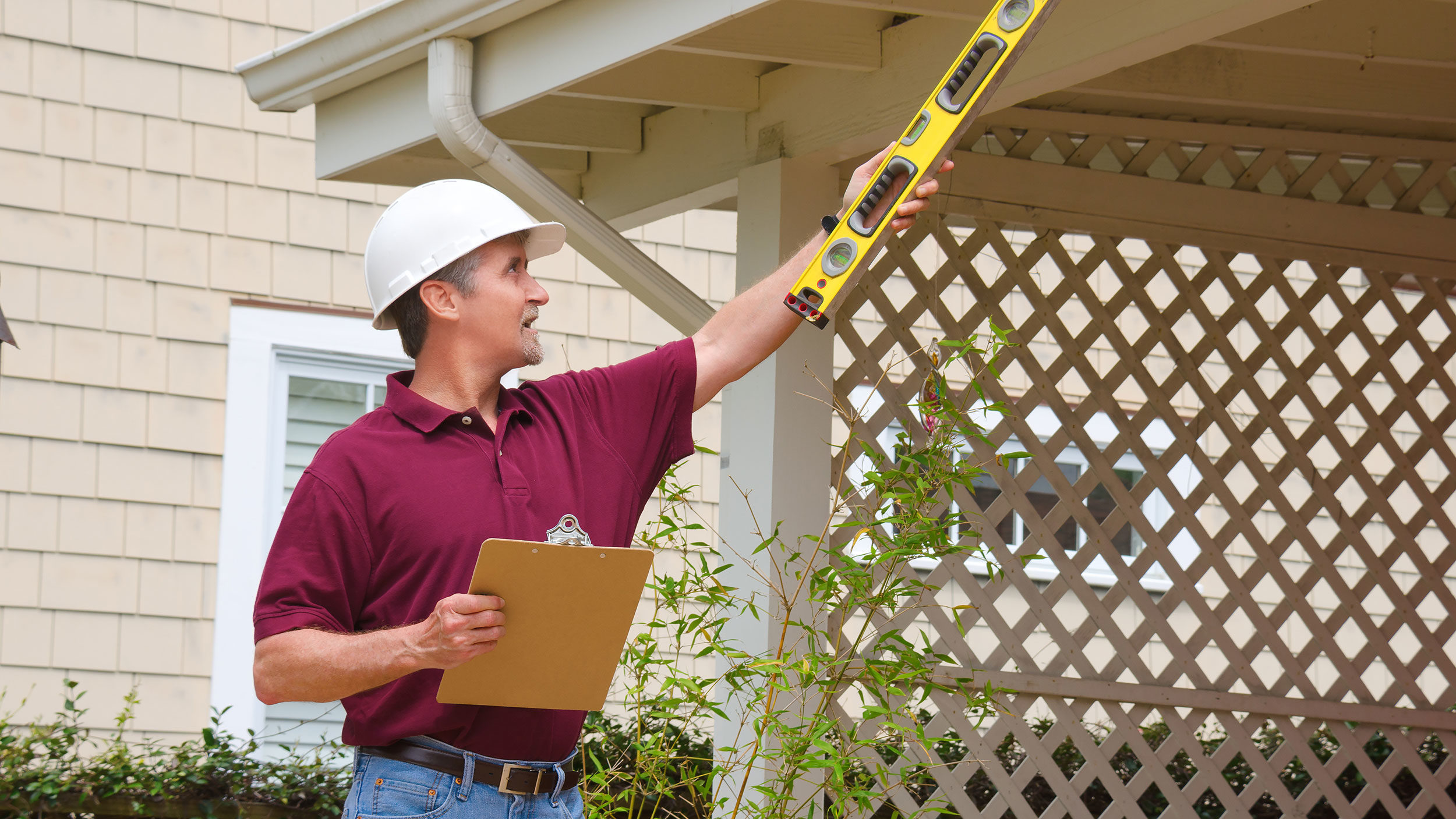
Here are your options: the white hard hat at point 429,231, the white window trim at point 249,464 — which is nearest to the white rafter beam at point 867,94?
the white hard hat at point 429,231

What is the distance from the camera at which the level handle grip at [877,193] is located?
1.72m

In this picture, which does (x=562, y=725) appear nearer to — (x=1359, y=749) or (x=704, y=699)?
(x=704, y=699)

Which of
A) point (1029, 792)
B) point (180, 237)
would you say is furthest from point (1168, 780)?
point (180, 237)

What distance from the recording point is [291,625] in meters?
1.53

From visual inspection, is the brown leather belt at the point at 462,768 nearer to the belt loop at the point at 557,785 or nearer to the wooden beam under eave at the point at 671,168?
the belt loop at the point at 557,785

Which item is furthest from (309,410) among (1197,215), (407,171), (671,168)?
(1197,215)

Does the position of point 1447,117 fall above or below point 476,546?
above

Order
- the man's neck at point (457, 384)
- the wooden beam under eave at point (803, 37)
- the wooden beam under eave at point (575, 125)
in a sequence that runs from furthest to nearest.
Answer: the wooden beam under eave at point (575, 125), the wooden beam under eave at point (803, 37), the man's neck at point (457, 384)

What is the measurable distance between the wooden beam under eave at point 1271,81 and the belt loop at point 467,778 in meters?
1.96

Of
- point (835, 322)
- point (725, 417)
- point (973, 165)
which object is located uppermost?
point (973, 165)

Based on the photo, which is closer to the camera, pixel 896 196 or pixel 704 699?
pixel 896 196

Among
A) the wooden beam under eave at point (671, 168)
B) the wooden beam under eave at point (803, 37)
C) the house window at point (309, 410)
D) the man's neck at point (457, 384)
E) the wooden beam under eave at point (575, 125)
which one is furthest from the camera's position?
the house window at point (309, 410)

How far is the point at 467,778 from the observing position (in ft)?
5.20

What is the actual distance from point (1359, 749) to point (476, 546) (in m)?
2.93
